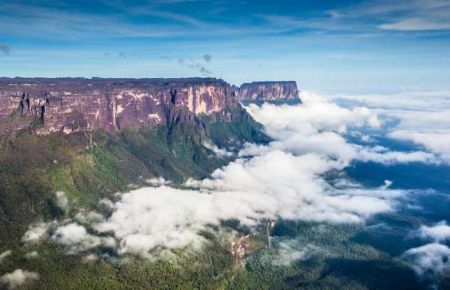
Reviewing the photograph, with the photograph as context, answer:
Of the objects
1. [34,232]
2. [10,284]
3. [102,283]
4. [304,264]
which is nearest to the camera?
[10,284]

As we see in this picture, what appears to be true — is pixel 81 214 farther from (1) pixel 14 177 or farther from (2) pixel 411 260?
(2) pixel 411 260

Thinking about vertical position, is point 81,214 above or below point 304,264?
above

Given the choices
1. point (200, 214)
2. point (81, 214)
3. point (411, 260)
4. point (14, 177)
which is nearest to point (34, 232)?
point (81, 214)

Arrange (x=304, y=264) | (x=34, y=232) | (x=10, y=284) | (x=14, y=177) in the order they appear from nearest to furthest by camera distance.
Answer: (x=10, y=284) → (x=34, y=232) → (x=304, y=264) → (x=14, y=177)

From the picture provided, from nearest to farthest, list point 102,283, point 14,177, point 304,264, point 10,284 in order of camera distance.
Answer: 1. point 10,284
2. point 102,283
3. point 304,264
4. point 14,177

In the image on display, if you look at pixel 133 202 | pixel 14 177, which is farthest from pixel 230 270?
pixel 14 177

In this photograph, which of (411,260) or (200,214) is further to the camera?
(200,214)

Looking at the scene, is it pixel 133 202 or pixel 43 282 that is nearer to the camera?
pixel 43 282

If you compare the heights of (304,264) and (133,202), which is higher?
(133,202)

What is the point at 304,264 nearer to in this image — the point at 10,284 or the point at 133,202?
the point at 133,202
